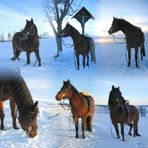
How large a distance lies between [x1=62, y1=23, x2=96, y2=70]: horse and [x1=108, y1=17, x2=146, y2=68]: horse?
80 millimetres

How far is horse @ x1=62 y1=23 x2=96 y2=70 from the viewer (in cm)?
117

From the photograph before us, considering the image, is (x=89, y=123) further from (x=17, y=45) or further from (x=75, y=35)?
(x=17, y=45)

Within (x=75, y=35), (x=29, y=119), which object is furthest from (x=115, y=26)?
(x=29, y=119)

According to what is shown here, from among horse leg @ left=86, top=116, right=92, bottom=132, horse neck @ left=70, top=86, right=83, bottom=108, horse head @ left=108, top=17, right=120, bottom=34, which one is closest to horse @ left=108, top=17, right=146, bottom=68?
horse head @ left=108, top=17, right=120, bottom=34

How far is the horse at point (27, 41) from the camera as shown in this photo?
42.3 inches

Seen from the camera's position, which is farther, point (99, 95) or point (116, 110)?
point (116, 110)

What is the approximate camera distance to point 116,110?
3361 millimetres

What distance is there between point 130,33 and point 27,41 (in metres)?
0.28

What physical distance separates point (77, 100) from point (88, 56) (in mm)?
1651

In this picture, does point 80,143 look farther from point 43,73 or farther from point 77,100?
point 43,73

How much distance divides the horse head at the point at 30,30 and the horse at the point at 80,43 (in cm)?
11

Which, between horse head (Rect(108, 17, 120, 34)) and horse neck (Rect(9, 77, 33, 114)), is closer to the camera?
horse head (Rect(108, 17, 120, 34))

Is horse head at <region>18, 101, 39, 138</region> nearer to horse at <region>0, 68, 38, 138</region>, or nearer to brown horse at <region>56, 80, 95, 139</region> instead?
horse at <region>0, 68, 38, 138</region>

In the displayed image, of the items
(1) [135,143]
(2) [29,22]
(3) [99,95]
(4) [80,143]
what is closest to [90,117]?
(1) [135,143]
